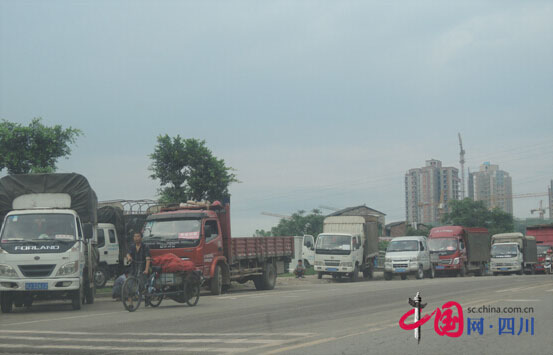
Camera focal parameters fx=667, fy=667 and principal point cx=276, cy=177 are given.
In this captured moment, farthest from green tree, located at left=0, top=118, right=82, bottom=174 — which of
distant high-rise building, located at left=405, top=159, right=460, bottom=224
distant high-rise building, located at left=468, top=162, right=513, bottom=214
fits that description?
distant high-rise building, located at left=468, top=162, right=513, bottom=214

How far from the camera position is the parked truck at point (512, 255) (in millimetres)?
42562

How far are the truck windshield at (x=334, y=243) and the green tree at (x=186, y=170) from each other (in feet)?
20.9

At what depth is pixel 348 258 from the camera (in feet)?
112

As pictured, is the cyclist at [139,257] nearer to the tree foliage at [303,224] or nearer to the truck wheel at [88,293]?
the truck wheel at [88,293]

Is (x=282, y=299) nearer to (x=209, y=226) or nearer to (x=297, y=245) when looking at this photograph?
(x=209, y=226)

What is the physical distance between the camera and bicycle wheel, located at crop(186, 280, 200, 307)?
53.8 feet

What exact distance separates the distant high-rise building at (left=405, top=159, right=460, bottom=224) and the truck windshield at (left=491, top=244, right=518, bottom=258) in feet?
309

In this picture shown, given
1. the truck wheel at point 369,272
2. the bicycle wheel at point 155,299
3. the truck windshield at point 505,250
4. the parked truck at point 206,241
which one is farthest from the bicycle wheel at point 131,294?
the truck windshield at point 505,250

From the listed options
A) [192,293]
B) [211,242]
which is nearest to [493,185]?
[211,242]

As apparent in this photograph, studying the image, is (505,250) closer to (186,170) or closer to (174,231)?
(186,170)

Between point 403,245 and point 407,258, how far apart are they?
3.34 feet

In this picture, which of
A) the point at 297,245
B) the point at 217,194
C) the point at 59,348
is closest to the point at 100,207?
the point at 217,194

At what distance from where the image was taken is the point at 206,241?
2011 centimetres

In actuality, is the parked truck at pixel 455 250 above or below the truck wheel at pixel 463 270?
above
